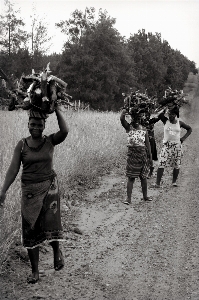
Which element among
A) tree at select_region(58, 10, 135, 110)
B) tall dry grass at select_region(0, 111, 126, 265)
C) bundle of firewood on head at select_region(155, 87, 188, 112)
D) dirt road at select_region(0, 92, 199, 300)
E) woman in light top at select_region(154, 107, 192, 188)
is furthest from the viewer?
tree at select_region(58, 10, 135, 110)

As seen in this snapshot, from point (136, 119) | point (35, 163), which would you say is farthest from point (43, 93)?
point (136, 119)

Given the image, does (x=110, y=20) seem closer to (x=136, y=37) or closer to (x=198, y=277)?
(x=136, y=37)

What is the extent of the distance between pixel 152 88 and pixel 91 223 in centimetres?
4898

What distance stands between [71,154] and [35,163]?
14.9 feet

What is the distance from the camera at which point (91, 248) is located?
5.21 metres

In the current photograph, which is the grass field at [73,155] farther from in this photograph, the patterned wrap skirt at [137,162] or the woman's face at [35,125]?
the patterned wrap skirt at [137,162]

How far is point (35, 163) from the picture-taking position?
401cm

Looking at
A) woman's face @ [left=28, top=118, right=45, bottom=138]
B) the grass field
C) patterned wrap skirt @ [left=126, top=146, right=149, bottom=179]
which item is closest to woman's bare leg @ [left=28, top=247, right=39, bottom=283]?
the grass field

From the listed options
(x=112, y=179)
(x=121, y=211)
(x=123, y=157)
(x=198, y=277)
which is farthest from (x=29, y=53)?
(x=198, y=277)

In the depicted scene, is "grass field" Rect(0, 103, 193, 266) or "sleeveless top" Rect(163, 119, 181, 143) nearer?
"grass field" Rect(0, 103, 193, 266)

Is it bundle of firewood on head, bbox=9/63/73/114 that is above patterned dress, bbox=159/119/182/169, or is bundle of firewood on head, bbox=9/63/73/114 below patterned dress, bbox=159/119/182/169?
above

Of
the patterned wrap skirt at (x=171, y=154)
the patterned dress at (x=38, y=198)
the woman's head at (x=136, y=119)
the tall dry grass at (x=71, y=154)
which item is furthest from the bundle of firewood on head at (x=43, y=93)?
the patterned wrap skirt at (x=171, y=154)

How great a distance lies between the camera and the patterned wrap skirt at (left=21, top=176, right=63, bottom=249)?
399 centimetres

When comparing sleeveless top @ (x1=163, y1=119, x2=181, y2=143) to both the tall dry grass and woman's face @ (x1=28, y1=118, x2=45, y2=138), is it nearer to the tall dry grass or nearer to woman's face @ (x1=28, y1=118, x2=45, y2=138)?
the tall dry grass
